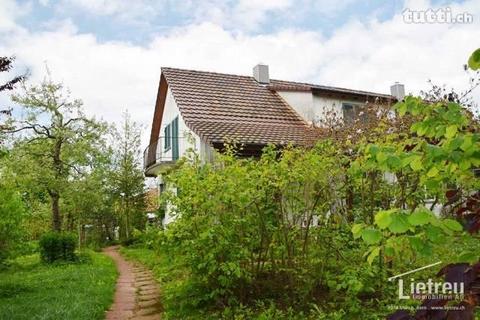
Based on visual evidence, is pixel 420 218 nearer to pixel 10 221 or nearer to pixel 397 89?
pixel 10 221

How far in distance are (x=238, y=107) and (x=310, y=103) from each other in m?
3.35

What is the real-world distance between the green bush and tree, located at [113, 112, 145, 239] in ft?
31.5

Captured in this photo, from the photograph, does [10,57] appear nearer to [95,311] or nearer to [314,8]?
[95,311]

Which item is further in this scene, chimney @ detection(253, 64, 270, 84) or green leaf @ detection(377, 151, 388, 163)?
chimney @ detection(253, 64, 270, 84)

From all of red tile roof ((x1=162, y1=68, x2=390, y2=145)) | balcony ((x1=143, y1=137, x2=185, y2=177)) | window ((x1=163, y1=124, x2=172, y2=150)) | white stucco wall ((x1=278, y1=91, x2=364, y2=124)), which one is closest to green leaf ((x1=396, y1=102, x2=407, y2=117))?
red tile roof ((x1=162, y1=68, x2=390, y2=145))

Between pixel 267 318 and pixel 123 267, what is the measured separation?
Answer: 8.63 metres

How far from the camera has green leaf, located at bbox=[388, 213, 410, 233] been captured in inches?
56.6

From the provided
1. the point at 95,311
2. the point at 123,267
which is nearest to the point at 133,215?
the point at 123,267

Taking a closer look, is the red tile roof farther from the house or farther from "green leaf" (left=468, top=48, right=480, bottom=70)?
"green leaf" (left=468, top=48, right=480, bottom=70)

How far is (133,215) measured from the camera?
2359 cm

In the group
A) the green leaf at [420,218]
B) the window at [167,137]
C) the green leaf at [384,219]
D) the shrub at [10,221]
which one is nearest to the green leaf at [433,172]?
the green leaf at [420,218]

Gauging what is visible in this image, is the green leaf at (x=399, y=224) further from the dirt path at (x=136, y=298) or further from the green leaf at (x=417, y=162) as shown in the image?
the dirt path at (x=136, y=298)

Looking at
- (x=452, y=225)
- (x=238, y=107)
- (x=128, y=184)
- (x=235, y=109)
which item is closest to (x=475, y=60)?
(x=452, y=225)

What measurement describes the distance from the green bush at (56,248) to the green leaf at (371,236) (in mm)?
13587
